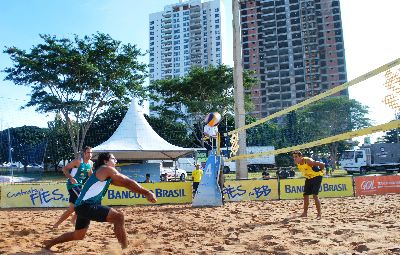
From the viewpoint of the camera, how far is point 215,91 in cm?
3047

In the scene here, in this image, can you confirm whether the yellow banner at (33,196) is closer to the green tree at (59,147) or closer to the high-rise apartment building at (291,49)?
the green tree at (59,147)

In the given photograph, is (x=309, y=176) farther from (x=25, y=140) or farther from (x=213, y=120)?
(x=25, y=140)

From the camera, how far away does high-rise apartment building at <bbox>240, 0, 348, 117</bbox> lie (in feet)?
254

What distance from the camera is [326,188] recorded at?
1243cm

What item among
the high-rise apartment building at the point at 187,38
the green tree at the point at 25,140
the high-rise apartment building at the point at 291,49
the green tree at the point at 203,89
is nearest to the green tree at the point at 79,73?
the green tree at the point at 203,89

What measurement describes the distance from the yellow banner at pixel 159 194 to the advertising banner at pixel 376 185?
6448 millimetres

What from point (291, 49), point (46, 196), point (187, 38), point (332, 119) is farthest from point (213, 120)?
point (187, 38)

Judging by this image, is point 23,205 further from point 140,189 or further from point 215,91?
point 215,91

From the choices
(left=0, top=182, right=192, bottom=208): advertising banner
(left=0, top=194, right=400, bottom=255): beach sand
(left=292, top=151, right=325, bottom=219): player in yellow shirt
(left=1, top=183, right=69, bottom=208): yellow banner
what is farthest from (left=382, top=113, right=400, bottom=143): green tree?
(left=1, top=183, right=69, bottom=208): yellow banner

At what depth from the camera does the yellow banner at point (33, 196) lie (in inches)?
463

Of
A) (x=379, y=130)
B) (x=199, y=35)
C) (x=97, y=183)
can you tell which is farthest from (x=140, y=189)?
(x=199, y=35)

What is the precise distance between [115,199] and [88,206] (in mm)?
8159

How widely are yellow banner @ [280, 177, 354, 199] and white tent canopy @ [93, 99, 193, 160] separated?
574 cm

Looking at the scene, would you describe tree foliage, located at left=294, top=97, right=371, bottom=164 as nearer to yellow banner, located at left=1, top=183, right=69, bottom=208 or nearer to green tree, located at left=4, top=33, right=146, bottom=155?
green tree, located at left=4, top=33, right=146, bottom=155
